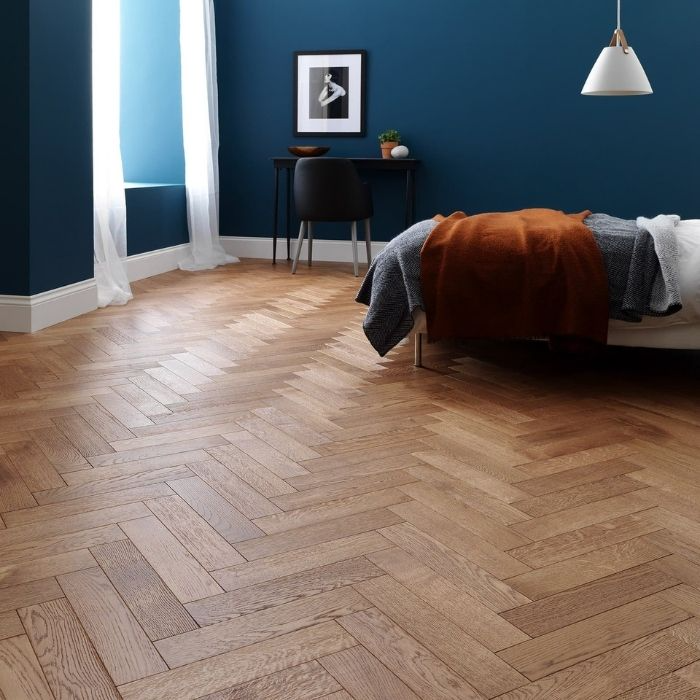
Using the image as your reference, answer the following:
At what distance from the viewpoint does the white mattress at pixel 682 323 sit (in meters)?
2.96

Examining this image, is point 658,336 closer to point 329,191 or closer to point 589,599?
point 589,599

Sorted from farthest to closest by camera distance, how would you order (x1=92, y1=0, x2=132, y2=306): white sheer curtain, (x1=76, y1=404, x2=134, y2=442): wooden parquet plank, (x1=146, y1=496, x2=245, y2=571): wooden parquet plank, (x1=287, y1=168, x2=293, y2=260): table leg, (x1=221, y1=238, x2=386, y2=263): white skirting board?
1. (x1=221, y1=238, x2=386, y2=263): white skirting board
2. (x1=287, y1=168, x2=293, y2=260): table leg
3. (x1=92, y1=0, x2=132, y2=306): white sheer curtain
4. (x1=76, y1=404, x2=134, y2=442): wooden parquet plank
5. (x1=146, y1=496, x2=245, y2=571): wooden parquet plank

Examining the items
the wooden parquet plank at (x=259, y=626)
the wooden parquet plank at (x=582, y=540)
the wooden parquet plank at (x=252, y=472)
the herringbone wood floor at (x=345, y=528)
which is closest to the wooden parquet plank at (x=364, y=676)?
the herringbone wood floor at (x=345, y=528)

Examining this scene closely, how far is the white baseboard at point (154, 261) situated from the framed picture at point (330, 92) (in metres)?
1.28

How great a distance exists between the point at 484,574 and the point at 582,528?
1.12 ft

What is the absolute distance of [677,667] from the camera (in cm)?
144

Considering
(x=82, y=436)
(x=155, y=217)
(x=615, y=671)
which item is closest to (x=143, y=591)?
(x=615, y=671)

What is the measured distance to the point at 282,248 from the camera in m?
6.77

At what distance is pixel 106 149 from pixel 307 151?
1892mm

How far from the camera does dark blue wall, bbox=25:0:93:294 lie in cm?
385

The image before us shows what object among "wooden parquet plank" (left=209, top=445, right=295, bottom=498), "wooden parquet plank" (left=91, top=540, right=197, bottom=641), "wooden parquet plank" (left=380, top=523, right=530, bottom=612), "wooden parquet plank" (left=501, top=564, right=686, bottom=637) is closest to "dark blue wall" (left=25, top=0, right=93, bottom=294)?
"wooden parquet plank" (left=209, top=445, right=295, bottom=498)

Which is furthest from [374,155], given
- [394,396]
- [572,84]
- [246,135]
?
[394,396]

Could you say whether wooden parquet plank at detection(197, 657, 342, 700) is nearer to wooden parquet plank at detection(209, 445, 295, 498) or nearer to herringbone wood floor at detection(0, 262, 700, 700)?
herringbone wood floor at detection(0, 262, 700, 700)

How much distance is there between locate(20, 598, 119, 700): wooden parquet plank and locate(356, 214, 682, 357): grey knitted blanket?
1853 mm
